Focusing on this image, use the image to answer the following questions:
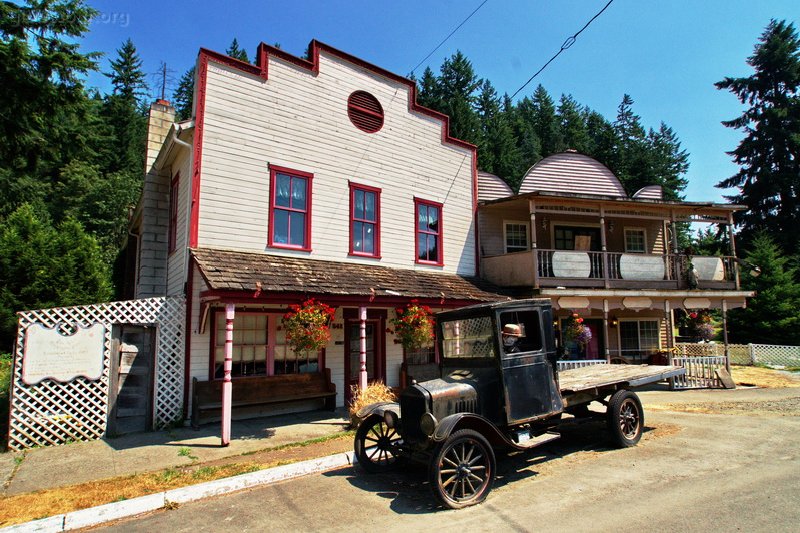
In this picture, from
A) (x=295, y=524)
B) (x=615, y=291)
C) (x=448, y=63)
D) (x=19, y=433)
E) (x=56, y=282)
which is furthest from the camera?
(x=448, y=63)

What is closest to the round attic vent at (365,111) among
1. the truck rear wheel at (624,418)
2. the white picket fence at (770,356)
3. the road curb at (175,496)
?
the road curb at (175,496)

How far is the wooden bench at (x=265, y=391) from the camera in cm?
977

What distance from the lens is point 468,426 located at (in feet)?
19.0

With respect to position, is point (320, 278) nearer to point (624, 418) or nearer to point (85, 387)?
point (85, 387)

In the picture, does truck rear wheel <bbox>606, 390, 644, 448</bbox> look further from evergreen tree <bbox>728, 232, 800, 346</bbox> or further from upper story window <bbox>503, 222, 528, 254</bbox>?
evergreen tree <bbox>728, 232, 800, 346</bbox>

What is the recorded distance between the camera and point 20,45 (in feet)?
34.4

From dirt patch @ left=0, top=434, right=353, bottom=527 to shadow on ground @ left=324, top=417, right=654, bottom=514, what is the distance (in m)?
1.10

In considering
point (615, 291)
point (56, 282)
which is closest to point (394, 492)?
point (615, 291)

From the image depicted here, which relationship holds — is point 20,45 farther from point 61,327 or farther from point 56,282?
point 56,282

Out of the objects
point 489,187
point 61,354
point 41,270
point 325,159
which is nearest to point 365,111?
point 325,159

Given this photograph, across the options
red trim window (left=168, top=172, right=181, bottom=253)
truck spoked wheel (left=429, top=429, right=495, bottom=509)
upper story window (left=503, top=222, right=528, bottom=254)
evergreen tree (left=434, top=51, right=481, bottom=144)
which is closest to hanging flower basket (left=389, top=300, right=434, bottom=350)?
truck spoked wheel (left=429, top=429, right=495, bottom=509)

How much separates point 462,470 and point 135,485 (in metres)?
4.33

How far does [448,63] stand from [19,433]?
52821 mm

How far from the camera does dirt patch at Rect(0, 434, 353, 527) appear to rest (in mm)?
5438
